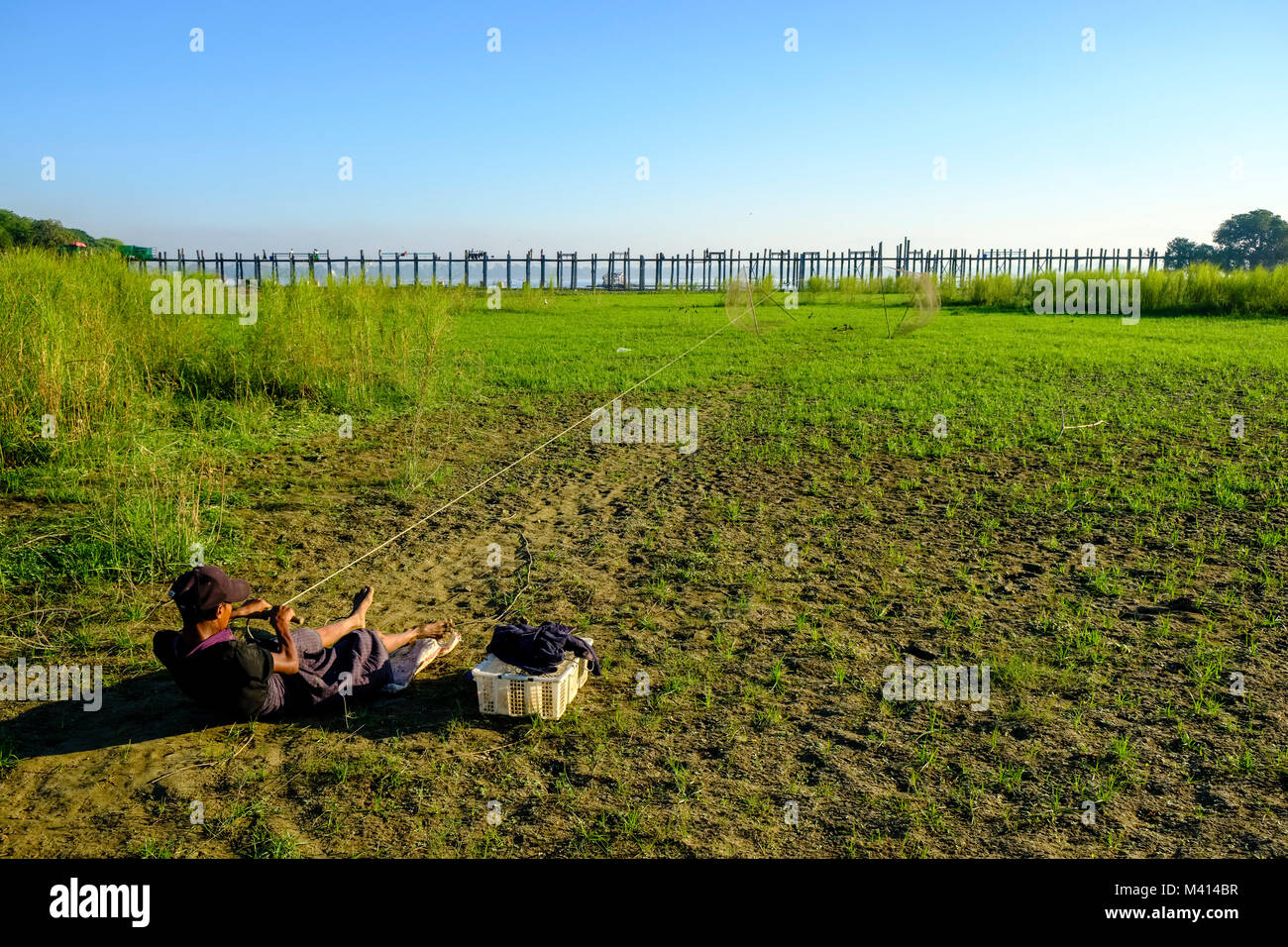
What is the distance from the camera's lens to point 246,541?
5410mm

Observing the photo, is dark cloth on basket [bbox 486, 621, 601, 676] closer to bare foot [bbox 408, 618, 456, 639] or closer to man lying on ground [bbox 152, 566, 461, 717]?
man lying on ground [bbox 152, 566, 461, 717]

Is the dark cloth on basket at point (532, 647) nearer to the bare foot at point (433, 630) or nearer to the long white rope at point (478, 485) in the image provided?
the bare foot at point (433, 630)

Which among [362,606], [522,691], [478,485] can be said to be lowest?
[522,691]

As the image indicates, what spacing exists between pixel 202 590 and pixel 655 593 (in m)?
2.31

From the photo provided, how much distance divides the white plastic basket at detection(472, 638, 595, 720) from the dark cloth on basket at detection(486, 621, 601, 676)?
1.4 inches

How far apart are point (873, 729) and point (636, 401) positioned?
7263mm

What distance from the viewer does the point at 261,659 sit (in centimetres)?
331

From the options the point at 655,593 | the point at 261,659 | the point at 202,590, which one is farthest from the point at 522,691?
the point at 655,593

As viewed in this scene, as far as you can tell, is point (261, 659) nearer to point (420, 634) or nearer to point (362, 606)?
point (362, 606)

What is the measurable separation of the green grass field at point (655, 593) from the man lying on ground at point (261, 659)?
5.3 inches

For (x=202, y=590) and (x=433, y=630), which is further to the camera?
(x=433, y=630)

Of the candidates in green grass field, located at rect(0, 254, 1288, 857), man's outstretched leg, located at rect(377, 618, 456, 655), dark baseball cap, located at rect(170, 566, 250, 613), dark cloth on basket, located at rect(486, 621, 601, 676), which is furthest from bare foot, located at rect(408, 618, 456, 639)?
dark baseball cap, located at rect(170, 566, 250, 613)

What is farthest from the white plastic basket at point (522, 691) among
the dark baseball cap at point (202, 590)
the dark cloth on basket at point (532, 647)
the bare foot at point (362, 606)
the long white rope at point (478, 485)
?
the long white rope at point (478, 485)

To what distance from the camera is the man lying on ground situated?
325cm
